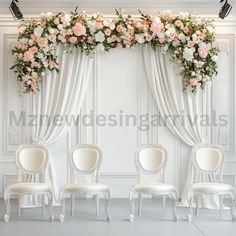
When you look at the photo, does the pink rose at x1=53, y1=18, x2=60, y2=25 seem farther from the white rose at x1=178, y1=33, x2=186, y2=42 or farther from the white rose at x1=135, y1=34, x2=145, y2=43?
the white rose at x1=178, y1=33, x2=186, y2=42

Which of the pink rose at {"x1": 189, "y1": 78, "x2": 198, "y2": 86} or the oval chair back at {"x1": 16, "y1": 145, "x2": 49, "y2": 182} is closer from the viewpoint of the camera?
the oval chair back at {"x1": 16, "y1": 145, "x2": 49, "y2": 182}

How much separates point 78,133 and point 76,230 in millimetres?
2324

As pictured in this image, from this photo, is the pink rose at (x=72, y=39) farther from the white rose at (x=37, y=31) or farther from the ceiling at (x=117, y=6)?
the ceiling at (x=117, y=6)

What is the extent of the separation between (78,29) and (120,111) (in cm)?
140

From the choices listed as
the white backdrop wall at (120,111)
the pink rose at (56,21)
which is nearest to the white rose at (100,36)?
the white backdrop wall at (120,111)

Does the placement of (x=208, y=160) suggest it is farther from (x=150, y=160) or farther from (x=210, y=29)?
(x=210, y=29)

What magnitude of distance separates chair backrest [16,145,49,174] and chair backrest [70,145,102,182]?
0.36 metres

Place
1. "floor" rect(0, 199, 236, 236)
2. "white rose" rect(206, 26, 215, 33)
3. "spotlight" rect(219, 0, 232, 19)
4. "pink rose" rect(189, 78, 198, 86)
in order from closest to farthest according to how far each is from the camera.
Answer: "floor" rect(0, 199, 236, 236) < "spotlight" rect(219, 0, 232, 19) < "pink rose" rect(189, 78, 198, 86) < "white rose" rect(206, 26, 215, 33)

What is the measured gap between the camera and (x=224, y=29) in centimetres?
733

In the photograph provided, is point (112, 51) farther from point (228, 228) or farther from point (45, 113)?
point (228, 228)

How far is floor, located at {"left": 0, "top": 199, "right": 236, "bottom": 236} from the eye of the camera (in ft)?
16.8

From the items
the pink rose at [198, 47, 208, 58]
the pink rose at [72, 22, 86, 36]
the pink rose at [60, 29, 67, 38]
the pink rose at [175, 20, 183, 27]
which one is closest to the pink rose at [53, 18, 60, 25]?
the pink rose at [60, 29, 67, 38]

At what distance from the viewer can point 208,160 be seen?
6.38 meters

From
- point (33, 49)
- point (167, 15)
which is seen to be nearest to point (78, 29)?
point (33, 49)
